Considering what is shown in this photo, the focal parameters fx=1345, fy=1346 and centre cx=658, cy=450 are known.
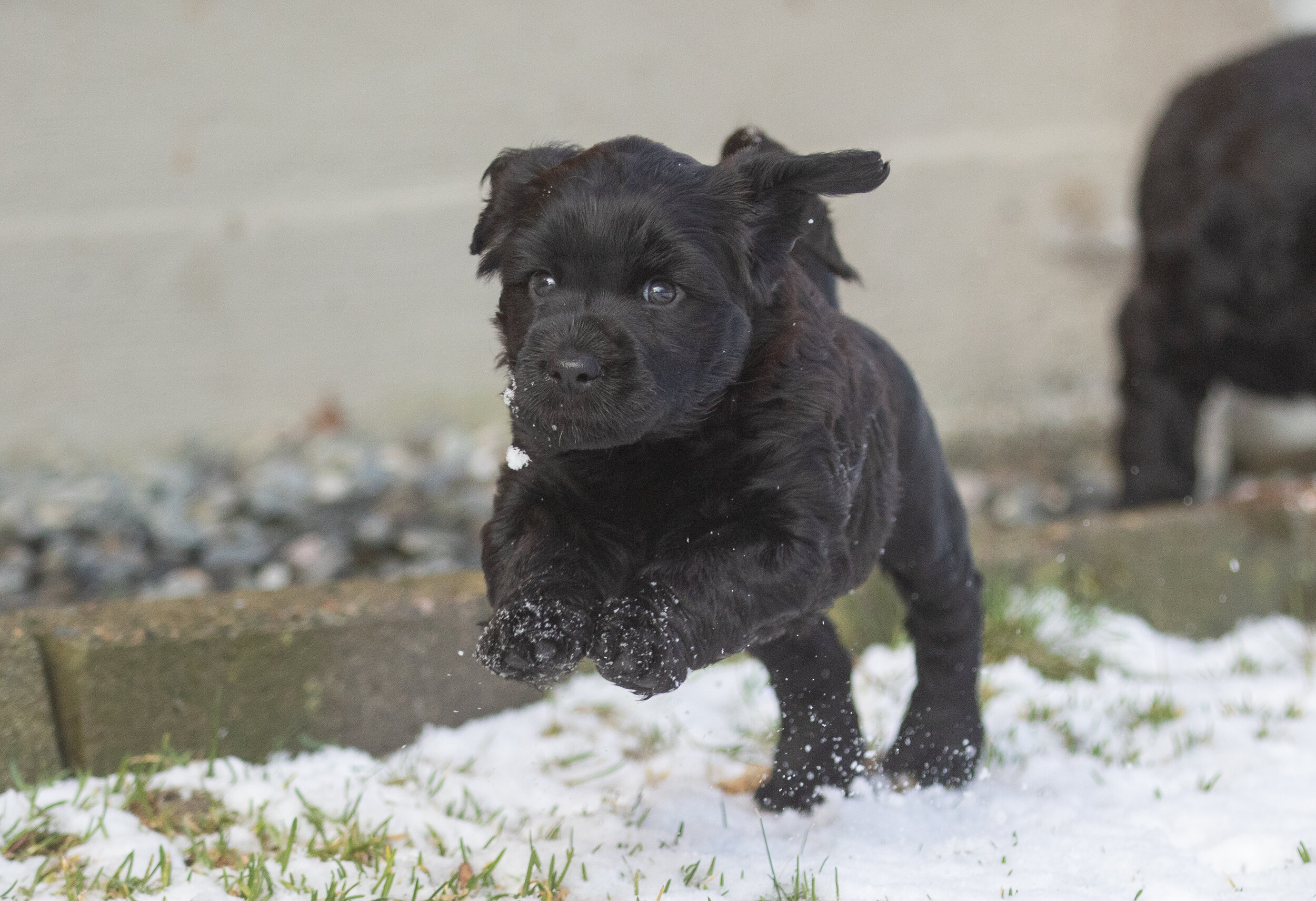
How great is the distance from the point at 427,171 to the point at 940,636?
298cm

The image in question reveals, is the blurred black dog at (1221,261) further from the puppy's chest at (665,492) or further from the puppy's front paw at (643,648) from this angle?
the puppy's front paw at (643,648)

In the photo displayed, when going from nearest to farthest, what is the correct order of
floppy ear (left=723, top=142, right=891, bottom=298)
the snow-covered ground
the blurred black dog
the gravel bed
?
floppy ear (left=723, top=142, right=891, bottom=298) → the snow-covered ground → the gravel bed → the blurred black dog

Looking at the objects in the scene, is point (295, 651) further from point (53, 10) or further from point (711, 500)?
point (53, 10)

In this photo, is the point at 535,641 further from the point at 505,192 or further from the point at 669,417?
the point at 505,192

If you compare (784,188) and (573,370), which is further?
(784,188)

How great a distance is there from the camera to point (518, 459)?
2113mm

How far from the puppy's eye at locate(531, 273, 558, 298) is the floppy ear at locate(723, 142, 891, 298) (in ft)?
1.01

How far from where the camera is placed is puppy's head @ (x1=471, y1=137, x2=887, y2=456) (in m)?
1.84

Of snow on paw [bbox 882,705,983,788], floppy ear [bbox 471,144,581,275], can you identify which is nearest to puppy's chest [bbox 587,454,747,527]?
floppy ear [bbox 471,144,581,275]

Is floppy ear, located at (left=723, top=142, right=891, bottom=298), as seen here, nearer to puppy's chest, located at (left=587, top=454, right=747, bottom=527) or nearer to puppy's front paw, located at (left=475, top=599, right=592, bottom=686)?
puppy's chest, located at (left=587, top=454, right=747, bottom=527)

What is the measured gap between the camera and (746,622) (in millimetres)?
1923

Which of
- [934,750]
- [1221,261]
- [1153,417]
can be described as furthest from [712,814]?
[1221,261]

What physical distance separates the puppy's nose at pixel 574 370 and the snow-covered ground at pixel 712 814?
86 centimetres

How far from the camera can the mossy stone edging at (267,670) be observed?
2.73 metres
